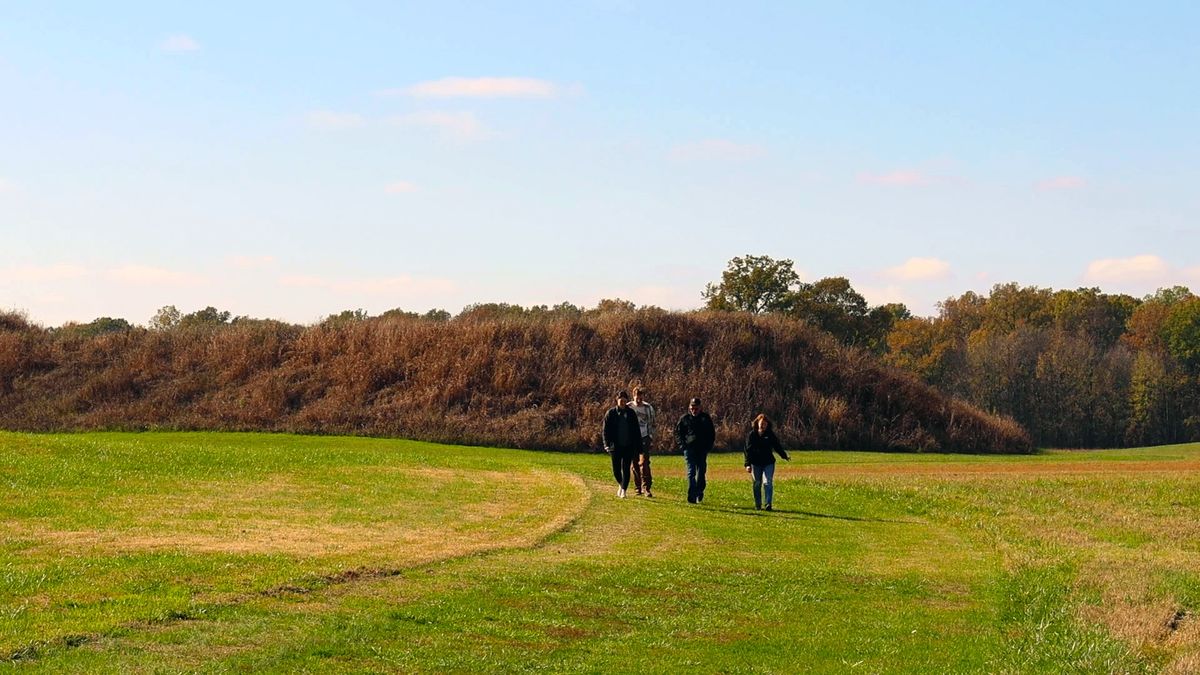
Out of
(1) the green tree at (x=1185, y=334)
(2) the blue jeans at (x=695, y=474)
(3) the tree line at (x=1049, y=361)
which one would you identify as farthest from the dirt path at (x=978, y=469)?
(1) the green tree at (x=1185, y=334)

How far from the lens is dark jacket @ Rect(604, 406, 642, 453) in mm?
27066

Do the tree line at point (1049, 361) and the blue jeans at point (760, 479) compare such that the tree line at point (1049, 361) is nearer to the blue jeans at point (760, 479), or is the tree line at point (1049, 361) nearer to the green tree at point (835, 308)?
the green tree at point (835, 308)

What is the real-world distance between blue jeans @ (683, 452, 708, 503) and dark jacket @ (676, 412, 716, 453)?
0.12m

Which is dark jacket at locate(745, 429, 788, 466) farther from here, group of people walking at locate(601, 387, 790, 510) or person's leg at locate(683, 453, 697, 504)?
person's leg at locate(683, 453, 697, 504)

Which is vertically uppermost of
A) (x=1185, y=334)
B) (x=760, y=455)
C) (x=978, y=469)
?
(x=1185, y=334)

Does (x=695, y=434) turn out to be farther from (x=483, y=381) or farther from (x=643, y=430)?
(x=483, y=381)

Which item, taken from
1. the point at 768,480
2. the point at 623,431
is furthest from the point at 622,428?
the point at 768,480

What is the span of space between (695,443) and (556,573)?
1071 cm

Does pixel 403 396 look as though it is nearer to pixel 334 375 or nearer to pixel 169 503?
pixel 334 375

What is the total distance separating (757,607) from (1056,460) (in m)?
36.9

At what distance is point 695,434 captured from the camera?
27.2 meters

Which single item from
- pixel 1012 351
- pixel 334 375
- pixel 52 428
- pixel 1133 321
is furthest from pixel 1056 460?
pixel 1133 321

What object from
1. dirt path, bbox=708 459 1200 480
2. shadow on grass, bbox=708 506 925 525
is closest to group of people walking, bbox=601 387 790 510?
shadow on grass, bbox=708 506 925 525

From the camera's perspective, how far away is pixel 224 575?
Answer: 15062 millimetres
